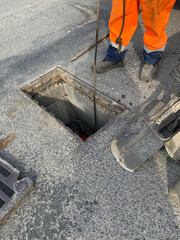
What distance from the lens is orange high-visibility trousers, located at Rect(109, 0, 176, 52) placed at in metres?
1.58

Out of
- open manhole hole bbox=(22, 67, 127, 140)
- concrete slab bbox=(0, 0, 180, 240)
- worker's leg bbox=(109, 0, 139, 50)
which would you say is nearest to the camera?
concrete slab bbox=(0, 0, 180, 240)

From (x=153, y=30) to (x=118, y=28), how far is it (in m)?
0.35

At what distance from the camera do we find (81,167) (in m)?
1.45

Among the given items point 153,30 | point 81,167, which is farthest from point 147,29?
point 81,167

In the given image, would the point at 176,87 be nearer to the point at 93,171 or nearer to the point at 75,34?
the point at 93,171

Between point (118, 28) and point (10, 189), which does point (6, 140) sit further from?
point (118, 28)

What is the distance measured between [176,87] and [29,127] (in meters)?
1.49

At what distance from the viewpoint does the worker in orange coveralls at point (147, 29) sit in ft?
5.25

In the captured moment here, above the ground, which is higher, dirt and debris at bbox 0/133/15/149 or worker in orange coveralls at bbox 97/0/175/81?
worker in orange coveralls at bbox 97/0/175/81

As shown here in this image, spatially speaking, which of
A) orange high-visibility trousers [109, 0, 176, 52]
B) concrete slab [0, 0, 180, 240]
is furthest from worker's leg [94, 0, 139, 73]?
concrete slab [0, 0, 180, 240]

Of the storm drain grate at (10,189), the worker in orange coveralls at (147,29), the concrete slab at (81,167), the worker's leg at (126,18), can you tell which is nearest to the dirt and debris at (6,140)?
the concrete slab at (81,167)

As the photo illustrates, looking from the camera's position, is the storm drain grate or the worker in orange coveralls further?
the worker in orange coveralls

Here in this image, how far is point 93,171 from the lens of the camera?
1420 mm

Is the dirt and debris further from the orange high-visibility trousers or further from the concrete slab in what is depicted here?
the orange high-visibility trousers
